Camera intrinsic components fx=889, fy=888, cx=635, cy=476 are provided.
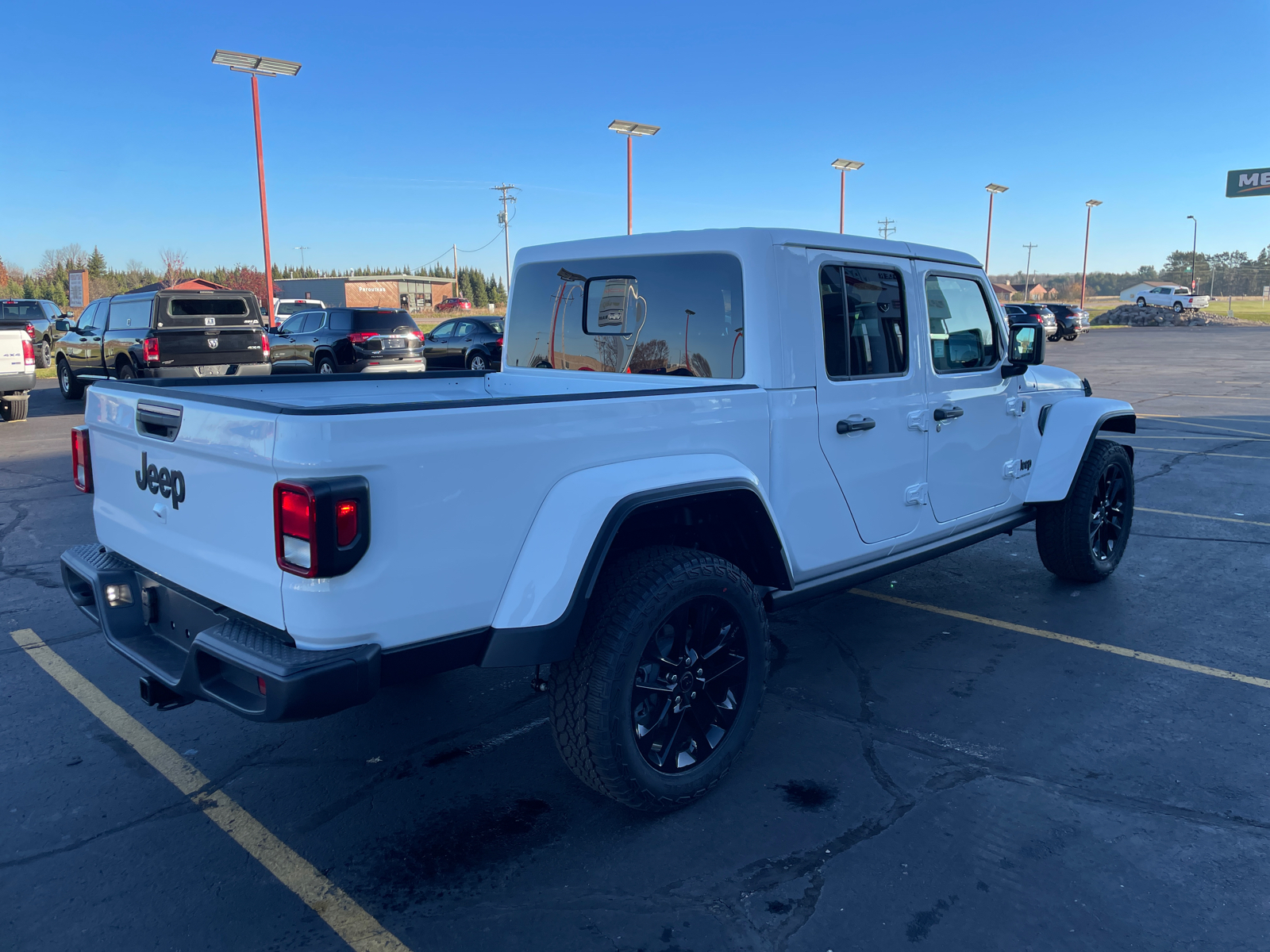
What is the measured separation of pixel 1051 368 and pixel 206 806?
509cm

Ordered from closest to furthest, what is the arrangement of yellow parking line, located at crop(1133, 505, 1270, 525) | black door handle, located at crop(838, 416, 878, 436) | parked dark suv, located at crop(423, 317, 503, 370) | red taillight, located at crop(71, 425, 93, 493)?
1. red taillight, located at crop(71, 425, 93, 493)
2. black door handle, located at crop(838, 416, 878, 436)
3. yellow parking line, located at crop(1133, 505, 1270, 525)
4. parked dark suv, located at crop(423, 317, 503, 370)

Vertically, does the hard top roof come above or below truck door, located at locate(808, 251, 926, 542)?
above

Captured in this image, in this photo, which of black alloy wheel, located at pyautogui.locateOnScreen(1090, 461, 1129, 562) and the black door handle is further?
black alloy wheel, located at pyautogui.locateOnScreen(1090, 461, 1129, 562)

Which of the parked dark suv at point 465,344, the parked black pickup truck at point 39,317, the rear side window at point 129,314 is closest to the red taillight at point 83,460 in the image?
the rear side window at point 129,314

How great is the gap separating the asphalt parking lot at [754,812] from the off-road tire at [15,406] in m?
10.8

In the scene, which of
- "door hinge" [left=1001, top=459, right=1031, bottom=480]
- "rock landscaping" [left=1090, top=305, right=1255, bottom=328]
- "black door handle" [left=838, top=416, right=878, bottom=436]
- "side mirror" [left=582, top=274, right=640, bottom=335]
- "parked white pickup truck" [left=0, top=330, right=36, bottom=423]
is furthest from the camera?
"rock landscaping" [left=1090, top=305, right=1255, bottom=328]

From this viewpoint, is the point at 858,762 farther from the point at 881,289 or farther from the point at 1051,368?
the point at 1051,368

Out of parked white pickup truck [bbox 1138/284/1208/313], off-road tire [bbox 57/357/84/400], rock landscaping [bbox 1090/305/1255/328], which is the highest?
parked white pickup truck [bbox 1138/284/1208/313]

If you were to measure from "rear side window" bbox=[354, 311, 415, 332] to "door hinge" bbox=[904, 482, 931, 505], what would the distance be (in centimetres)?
1752

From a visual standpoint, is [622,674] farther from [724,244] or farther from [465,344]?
[465,344]

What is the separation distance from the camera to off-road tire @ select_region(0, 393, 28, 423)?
45.4 feet

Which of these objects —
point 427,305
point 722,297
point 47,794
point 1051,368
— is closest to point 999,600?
point 1051,368

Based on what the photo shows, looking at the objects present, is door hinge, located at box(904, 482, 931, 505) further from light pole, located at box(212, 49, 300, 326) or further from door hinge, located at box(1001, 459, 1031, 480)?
light pole, located at box(212, 49, 300, 326)

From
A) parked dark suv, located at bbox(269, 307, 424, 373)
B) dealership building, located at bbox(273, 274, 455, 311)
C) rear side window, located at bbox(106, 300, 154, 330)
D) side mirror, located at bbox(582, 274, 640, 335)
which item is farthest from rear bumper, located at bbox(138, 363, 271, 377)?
dealership building, located at bbox(273, 274, 455, 311)
